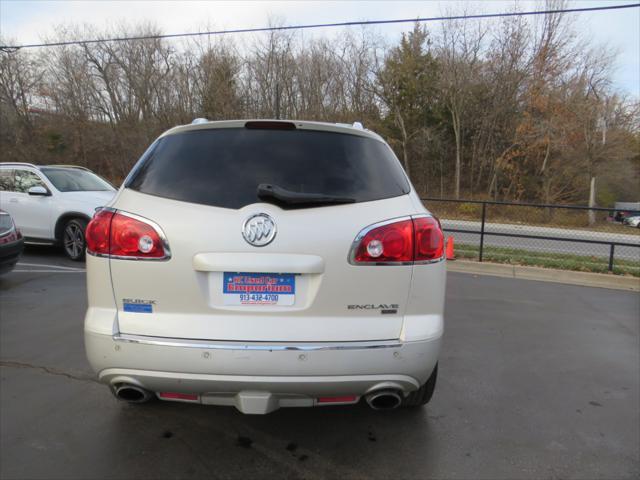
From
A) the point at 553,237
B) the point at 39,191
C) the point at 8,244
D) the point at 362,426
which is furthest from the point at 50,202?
the point at 553,237

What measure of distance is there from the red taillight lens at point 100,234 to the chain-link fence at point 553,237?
7.42 meters

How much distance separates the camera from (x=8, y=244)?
5.83 m

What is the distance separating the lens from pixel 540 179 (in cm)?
2625

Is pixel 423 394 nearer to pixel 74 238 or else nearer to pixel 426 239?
pixel 426 239

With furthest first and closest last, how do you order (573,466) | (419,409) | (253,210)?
(419,409)
(573,466)
(253,210)

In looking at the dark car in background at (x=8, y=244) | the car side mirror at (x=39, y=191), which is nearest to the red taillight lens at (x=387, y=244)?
the dark car in background at (x=8, y=244)

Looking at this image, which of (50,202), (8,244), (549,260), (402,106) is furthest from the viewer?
(402,106)

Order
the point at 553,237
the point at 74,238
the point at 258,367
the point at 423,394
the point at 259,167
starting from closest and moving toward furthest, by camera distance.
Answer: the point at 258,367 < the point at 259,167 < the point at 423,394 < the point at 74,238 < the point at 553,237

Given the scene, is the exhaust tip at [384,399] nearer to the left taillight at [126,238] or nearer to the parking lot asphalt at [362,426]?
the parking lot asphalt at [362,426]

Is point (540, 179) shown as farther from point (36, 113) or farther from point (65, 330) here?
point (36, 113)

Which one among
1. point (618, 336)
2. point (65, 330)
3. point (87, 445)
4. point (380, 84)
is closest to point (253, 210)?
point (87, 445)

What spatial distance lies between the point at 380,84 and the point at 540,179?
1271cm

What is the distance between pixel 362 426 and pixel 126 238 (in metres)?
1.81

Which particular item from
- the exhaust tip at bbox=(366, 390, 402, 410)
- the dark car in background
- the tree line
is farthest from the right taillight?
the tree line
